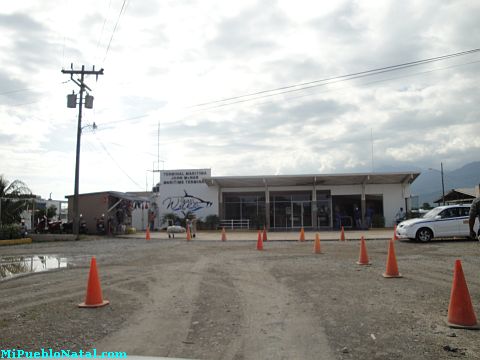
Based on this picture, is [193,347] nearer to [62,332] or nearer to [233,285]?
[62,332]

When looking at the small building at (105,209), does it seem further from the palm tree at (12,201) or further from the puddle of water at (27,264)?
the puddle of water at (27,264)

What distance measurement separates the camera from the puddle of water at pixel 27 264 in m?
12.6

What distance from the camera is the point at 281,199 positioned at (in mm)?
39531

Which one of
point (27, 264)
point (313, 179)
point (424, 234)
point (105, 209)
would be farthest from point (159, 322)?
point (313, 179)

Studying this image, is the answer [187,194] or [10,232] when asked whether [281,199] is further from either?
[10,232]

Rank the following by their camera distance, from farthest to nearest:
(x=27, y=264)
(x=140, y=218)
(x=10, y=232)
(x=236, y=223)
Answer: (x=140, y=218), (x=236, y=223), (x=10, y=232), (x=27, y=264)

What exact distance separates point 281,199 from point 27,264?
27.1 m

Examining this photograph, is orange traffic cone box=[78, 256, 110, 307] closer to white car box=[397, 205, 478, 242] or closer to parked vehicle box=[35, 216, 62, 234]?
white car box=[397, 205, 478, 242]

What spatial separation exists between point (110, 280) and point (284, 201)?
97.5ft

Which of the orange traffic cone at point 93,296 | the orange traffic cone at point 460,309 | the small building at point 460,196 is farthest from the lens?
the small building at point 460,196

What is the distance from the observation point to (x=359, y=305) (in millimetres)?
7434

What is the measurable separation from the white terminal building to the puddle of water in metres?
21.6

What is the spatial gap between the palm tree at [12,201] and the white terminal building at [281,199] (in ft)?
44.8

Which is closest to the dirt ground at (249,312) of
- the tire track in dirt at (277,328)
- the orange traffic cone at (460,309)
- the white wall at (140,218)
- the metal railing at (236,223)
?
the tire track in dirt at (277,328)
